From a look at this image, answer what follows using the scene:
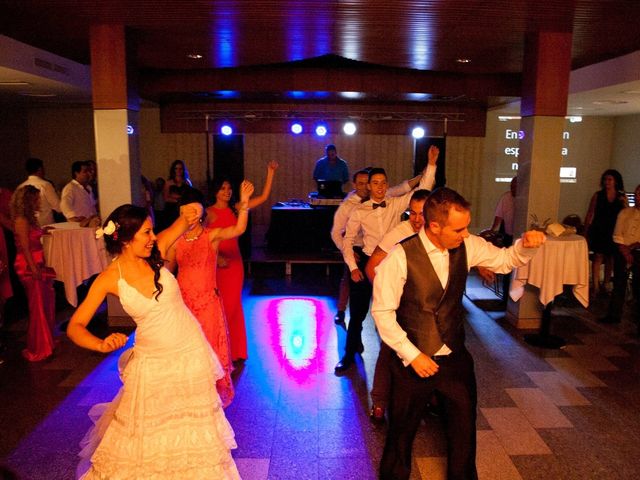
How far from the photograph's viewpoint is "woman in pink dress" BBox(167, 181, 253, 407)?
3.98 metres

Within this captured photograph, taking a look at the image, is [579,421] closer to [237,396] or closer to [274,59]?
[237,396]

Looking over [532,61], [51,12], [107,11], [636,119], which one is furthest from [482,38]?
[636,119]

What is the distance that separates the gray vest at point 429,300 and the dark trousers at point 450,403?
0.44 feet

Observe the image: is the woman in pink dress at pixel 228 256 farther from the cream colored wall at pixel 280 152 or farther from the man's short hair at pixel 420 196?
the cream colored wall at pixel 280 152

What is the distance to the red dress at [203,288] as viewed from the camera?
3.99 metres

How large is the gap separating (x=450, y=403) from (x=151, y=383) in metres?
1.46

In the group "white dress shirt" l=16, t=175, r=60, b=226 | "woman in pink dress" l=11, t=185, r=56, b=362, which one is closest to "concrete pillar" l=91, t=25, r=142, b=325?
"woman in pink dress" l=11, t=185, r=56, b=362

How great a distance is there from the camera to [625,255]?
6.13 metres

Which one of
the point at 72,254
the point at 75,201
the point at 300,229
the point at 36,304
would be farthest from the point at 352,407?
the point at 300,229

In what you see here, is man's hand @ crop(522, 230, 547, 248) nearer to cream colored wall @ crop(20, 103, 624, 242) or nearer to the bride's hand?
the bride's hand

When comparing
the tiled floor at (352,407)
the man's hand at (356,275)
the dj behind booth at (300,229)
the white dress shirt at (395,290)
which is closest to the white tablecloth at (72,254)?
the tiled floor at (352,407)

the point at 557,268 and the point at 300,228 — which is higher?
the point at 557,268

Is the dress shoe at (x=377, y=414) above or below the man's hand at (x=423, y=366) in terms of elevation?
below

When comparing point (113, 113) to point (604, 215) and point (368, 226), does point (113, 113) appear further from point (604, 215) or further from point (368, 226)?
point (604, 215)
